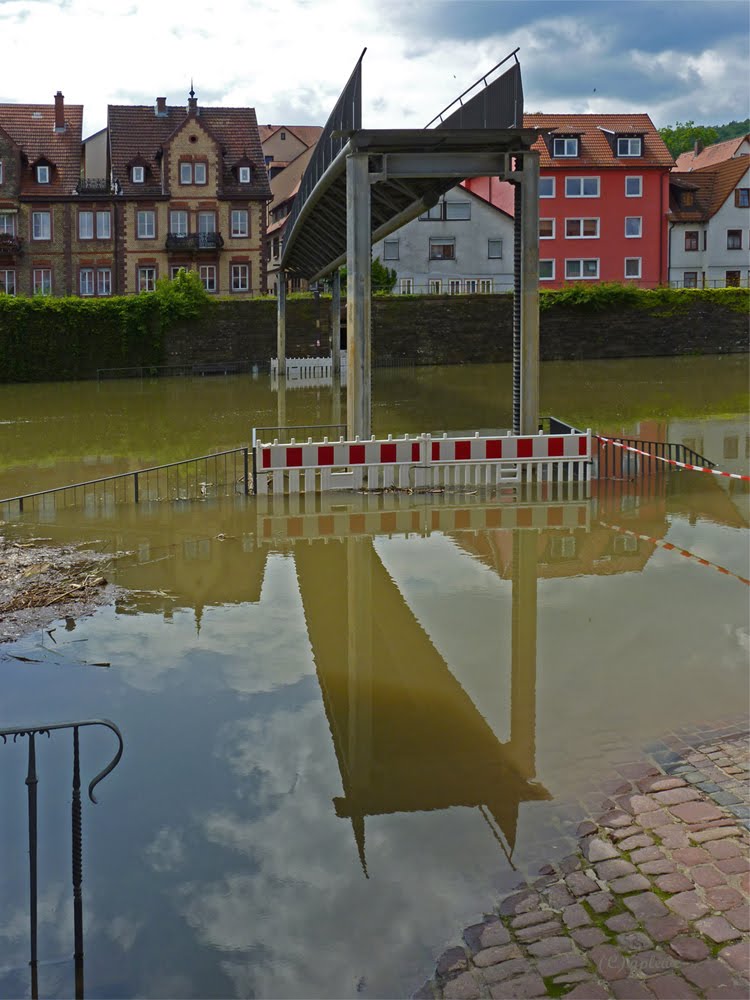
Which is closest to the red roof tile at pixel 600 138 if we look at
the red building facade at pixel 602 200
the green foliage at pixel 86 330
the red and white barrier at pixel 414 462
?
the red building facade at pixel 602 200

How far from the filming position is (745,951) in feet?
18.2

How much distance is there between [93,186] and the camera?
62.1m

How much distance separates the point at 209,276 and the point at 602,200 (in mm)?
23417

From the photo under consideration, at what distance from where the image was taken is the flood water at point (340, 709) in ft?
19.8

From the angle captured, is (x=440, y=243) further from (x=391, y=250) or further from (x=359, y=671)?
(x=359, y=671)

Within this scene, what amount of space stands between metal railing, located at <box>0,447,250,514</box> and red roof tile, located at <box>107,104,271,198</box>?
44.1 m

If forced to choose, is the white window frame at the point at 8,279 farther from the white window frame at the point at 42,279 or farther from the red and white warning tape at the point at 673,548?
the red and white warning tape at the point at 673,548

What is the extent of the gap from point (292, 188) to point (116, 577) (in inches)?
2753

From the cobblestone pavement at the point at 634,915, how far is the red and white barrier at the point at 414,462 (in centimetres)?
1171

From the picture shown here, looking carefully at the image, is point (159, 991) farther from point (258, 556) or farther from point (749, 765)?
point (258, 556)

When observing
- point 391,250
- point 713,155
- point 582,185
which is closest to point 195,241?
point 391,250

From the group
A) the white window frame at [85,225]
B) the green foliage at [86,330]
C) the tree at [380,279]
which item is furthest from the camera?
the white window frame at [85,225]

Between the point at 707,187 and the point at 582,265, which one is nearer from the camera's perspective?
the point at 582,265

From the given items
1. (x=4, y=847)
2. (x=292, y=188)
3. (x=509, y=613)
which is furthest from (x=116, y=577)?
(x=292, y=188)
